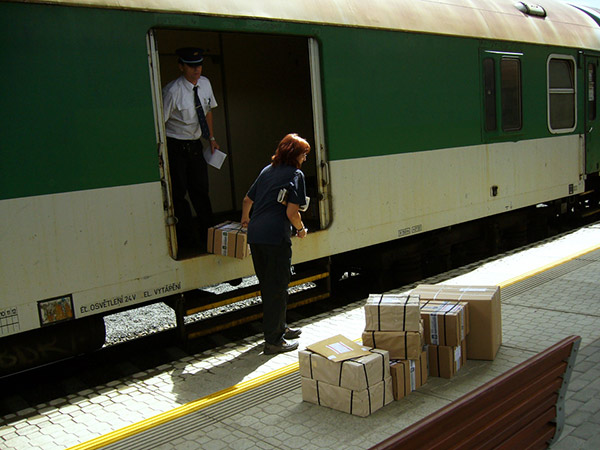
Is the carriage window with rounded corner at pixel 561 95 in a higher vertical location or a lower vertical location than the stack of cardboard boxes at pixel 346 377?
higher

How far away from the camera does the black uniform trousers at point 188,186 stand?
19.8 feet

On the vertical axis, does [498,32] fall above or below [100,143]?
above

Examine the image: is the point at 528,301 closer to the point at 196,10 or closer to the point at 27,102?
the point at 196,10

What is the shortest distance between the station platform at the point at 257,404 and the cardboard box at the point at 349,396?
0.04m

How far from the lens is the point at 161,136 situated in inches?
204

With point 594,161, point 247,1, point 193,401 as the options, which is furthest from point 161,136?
point 594,161

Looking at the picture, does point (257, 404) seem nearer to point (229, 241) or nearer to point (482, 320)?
point (229, 241)

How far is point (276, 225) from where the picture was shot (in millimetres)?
5117

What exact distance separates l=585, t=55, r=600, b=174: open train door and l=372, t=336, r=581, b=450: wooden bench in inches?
344

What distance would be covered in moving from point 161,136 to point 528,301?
3.83 m

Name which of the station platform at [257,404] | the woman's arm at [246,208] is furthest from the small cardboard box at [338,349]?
the woman's arm at [246,208]

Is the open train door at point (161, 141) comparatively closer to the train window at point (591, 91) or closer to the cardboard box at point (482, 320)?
the cardboard box at point (482, 320)

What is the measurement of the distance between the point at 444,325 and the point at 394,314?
15.6 inches

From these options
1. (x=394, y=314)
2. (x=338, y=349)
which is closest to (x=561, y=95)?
(x=394, y=314)
